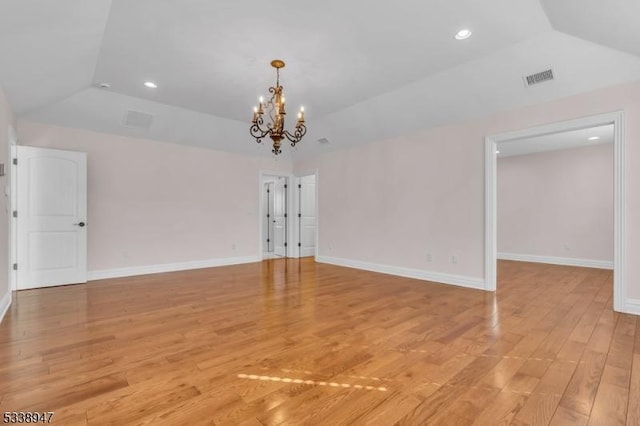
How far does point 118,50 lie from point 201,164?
3224mm

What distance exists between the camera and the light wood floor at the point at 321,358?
1776 mm

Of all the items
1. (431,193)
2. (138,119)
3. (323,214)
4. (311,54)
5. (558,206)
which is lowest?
(323,214)

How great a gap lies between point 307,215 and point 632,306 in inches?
250

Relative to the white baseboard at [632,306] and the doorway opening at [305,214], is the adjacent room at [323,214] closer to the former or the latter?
the white baseboard at [632,306]

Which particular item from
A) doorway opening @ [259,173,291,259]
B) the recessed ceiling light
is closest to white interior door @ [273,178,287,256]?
doorway opening @ [259,173,291,259]

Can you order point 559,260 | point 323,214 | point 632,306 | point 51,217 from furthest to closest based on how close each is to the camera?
point 323,214, point 559,260, point 51,217, point 632,306

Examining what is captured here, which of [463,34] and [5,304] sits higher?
[463,34]

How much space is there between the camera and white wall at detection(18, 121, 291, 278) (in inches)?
211

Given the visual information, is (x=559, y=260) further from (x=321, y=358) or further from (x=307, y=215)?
(x=321, y=358)

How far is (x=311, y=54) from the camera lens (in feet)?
11.7

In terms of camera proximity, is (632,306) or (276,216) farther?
(276,216)

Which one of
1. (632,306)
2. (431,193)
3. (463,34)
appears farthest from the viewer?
(431,193)

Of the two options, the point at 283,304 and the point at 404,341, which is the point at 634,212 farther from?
the point at 283,304

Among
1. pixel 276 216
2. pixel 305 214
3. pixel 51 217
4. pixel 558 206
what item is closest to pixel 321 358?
pixel 51 217
